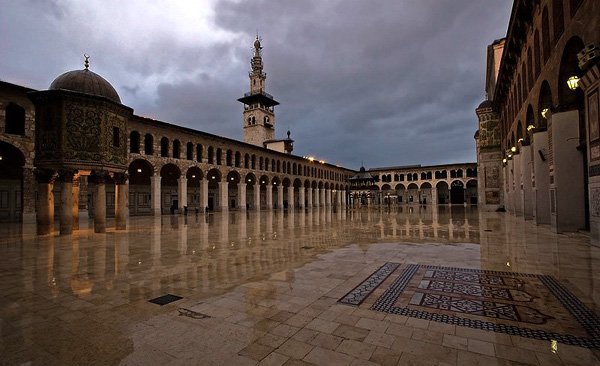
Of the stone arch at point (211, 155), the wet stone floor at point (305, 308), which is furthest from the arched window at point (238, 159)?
the wet stone floor at point (305, 308)

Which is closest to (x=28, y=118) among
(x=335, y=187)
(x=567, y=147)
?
(x=567, y=147)

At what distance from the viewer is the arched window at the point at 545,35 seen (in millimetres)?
12586

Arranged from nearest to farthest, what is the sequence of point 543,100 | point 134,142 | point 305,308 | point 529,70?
point 305,308, point 543,100, point 529,70, point 134,142

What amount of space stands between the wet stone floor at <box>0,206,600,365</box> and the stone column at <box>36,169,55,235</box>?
7063mm

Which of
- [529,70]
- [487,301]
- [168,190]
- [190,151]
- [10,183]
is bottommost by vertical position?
[487,301]

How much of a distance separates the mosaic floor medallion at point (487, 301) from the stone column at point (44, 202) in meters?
15.2

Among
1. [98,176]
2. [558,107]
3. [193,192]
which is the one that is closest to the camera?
[558,107]

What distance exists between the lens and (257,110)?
62938 mm

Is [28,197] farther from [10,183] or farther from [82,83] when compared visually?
[82,83]

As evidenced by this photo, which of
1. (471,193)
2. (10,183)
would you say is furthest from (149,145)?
(471,193)

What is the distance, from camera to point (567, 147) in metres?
11.1

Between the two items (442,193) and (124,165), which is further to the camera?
(442,193)

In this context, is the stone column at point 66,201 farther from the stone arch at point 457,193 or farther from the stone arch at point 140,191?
the stone arch at point 457,193

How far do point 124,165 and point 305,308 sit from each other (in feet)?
48.6
